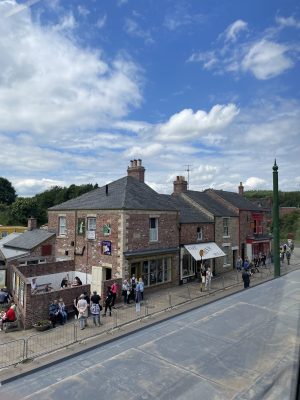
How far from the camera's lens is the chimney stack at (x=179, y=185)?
98.2 feet

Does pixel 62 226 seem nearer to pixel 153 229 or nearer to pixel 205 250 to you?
pixel 153 229

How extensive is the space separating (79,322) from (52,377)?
35.9 feet

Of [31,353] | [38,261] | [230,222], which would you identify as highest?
[230,222]

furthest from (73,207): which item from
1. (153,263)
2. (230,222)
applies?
(230,222)

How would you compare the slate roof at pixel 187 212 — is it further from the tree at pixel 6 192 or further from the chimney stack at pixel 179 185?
the tree at pixel 6 192

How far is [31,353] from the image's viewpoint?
11.5 m

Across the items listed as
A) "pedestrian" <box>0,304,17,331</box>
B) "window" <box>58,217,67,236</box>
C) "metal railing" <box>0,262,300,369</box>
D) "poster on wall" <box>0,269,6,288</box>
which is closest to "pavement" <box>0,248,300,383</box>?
"metal railing" <box>0,262,300,369</box>

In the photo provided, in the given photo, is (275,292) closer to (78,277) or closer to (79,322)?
(79,322)

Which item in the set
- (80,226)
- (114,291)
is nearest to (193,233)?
(80,226)

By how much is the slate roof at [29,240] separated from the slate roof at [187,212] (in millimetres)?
9471

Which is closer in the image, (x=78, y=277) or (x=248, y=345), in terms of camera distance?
(x=248, y=345)

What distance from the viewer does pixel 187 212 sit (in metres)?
26.0

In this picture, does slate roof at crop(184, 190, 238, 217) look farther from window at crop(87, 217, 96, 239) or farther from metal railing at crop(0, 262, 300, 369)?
window at crop(87, 217, 96, 239)

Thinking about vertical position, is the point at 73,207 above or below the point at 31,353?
above
